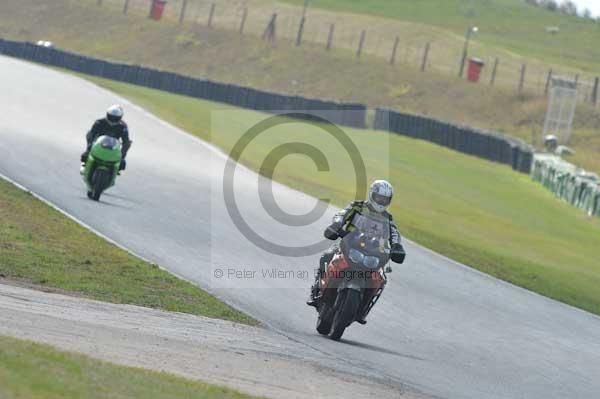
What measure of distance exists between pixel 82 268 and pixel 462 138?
34121 millimetres

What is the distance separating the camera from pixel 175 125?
35188 mm

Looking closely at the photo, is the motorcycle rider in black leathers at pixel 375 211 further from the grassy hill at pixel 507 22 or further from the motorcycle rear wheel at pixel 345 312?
the grassy hill at pixel 507 22

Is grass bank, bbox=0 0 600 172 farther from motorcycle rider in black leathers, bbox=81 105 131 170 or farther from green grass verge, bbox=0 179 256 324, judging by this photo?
green grass verge, bbox=0 179 256 324

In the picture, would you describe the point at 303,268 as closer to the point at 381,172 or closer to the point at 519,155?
the point at 381,172

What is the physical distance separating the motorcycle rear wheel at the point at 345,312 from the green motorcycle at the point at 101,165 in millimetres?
8027

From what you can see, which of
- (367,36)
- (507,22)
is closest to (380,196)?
(367,36)

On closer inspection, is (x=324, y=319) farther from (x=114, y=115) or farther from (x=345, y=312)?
(x=114, y=115)

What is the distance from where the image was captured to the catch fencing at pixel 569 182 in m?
33.8

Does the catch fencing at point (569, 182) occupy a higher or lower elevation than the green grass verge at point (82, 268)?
higher

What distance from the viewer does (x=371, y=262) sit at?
40.0ft

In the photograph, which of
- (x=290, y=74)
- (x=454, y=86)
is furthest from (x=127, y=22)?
(x=454, y=86)
